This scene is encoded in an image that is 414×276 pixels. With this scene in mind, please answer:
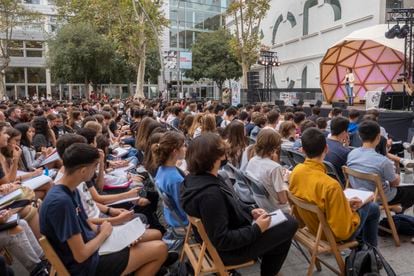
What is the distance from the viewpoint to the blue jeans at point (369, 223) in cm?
347

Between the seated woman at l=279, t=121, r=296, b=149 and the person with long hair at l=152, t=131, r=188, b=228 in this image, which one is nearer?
the person with long hair at l=152, t=131, r=188, b=228

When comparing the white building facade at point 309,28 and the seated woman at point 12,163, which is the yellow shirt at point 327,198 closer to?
the seated woman at point 12,163

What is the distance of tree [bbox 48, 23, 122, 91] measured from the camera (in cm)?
2948

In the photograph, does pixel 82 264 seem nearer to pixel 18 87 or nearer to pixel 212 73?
pixel 212 73

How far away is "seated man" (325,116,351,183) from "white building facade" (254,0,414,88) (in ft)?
56.7

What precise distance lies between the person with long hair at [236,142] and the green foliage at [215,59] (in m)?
32.2

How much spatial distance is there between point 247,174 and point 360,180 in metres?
1.32

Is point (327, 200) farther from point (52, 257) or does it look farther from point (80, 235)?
point (52, 257)

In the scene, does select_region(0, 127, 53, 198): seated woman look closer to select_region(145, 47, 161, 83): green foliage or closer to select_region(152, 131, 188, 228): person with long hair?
select_region(152, 131, 188, 228): person with long hair

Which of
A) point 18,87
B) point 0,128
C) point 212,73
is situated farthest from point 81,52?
point 0,128

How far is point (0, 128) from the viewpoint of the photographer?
14.6 ft

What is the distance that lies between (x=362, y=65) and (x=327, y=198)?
21230mm

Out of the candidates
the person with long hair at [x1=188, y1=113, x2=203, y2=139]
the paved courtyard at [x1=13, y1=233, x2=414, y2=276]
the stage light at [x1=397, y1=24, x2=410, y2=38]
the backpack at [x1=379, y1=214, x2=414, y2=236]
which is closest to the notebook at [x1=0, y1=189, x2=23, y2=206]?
the paved courtyard at [x1=13, y1=233, x2=414, y2=276]

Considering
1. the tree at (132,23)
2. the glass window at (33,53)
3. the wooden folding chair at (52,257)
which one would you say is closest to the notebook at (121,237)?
the wooden folding chair at (52,257)
